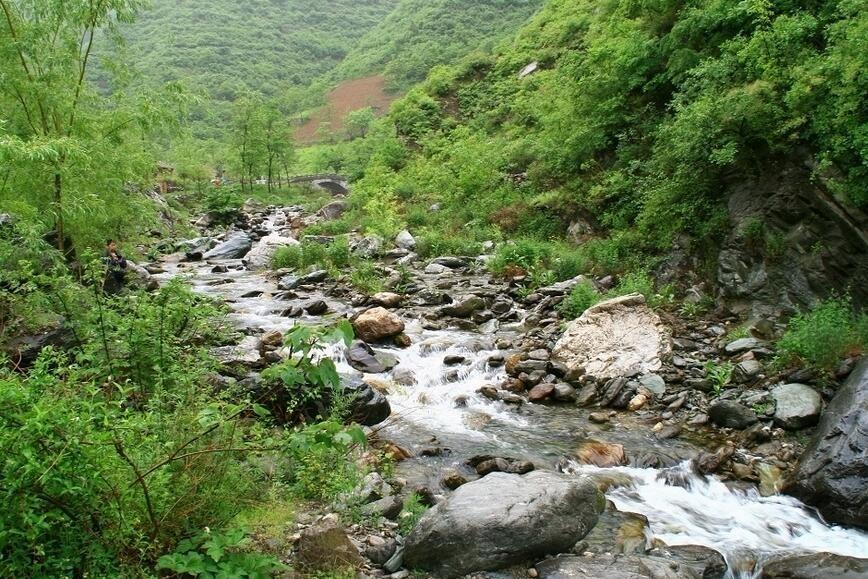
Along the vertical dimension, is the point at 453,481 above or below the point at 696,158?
below

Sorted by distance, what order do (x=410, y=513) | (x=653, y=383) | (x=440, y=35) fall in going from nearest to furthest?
(x=410, y=513) → (x=653, y=383) → (x=440, y=35)

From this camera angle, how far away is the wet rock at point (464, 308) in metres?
13.4

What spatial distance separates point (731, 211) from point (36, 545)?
11800 mm

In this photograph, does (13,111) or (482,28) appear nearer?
(13,111)

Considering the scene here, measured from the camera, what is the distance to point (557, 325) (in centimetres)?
1184

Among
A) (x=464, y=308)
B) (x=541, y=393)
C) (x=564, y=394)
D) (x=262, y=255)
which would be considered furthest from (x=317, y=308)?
(x=262, y=255)

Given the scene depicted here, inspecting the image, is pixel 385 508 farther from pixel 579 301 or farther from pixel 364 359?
pixel 579 301

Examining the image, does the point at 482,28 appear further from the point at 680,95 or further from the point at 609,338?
the point at 609,338

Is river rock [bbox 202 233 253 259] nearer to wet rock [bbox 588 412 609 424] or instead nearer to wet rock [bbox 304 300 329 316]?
wet rock [bbox 304 300 329 316]

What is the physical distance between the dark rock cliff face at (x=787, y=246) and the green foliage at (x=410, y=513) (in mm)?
7434

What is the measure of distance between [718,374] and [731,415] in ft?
3.65

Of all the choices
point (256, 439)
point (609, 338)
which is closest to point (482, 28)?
point (609, 338)

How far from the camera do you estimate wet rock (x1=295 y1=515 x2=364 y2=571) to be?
4387 millimetres

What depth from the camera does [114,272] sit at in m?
12.4
